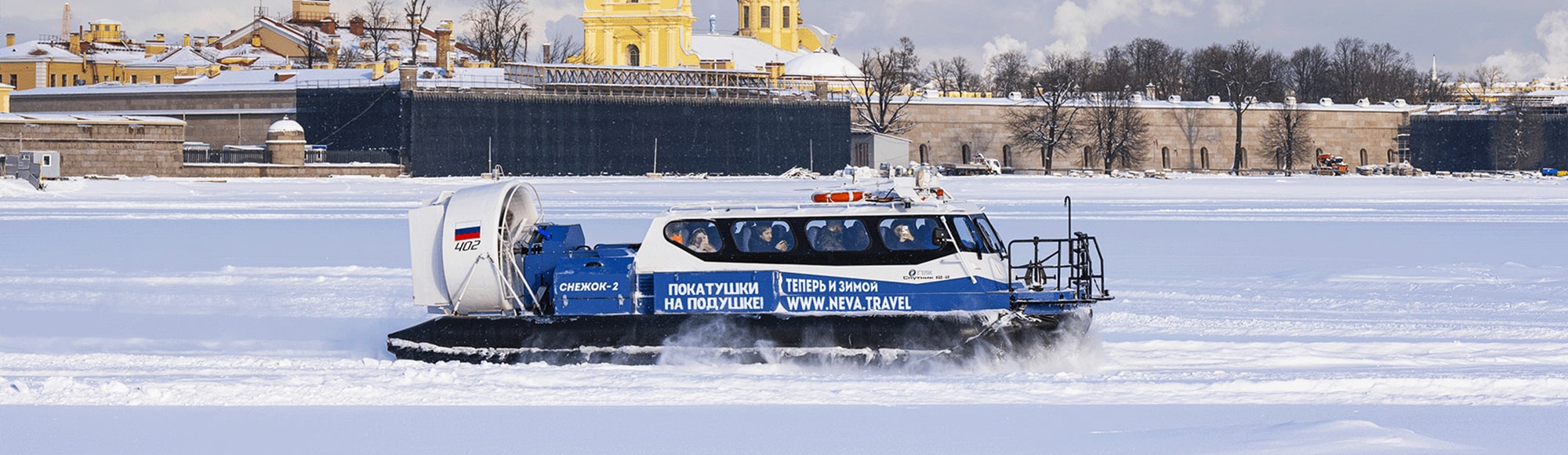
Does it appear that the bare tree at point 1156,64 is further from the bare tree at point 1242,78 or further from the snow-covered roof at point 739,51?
the snow-covered roof at point 739,51

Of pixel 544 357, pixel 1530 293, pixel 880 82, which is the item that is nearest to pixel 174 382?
pixel 544 357

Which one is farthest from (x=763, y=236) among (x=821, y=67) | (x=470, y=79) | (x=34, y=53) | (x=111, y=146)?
(x=34, y=53)

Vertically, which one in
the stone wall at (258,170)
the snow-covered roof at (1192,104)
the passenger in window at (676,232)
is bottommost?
the passenger in window at (676,232)

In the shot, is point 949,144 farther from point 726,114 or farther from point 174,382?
point 174,382

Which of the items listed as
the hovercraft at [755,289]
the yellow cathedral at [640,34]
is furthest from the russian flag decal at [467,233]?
the yellow cathedral at [640,34]

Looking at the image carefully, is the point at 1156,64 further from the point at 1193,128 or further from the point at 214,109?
the point at 214,109

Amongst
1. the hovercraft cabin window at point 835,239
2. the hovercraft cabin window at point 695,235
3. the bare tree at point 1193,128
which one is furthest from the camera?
the bare tree at point 1193,128

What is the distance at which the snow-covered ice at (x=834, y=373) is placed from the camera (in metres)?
13.1

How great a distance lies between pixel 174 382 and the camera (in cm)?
1576

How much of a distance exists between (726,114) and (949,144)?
2875 cm

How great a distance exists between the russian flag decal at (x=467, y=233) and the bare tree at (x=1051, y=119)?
100339 millimetres

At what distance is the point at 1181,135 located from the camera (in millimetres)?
126125

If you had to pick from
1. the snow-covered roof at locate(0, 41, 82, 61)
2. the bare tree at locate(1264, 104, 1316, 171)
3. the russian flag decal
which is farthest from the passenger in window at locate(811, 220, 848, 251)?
the snow-covered roof at locate(0, 41, 82, 61)

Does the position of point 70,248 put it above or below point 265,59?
below
